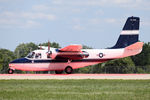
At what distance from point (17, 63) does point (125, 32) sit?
1271 cm

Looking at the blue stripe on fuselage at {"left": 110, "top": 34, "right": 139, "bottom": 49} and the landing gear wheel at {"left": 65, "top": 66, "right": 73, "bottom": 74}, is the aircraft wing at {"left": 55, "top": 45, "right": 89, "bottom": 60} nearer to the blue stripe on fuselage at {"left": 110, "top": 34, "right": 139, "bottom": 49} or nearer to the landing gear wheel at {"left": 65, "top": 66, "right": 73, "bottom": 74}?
the landing gear wheel at {"left": 65, "top": 66, "right": 73, "bottom": 74}

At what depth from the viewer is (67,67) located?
35.9 metres

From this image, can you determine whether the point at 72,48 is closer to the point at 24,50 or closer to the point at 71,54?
the point at 71,54

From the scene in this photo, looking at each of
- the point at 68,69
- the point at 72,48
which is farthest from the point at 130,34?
the point at 68,69

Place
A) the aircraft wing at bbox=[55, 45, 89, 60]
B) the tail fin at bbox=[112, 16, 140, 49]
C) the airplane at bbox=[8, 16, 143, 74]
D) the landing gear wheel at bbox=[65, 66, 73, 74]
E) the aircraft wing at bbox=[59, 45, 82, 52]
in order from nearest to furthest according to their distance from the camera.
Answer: the aircraft wing at bbox=[59, 45, 82, 52], the aircraft wing at bbox=[55, 45, 89, 60], the airplane at bbox=[8, 16, 143, 74], the landing gear wheel at bbox=[65, 66, 73, 74], the tail fin at bbox=[112, 16, 140, 49]

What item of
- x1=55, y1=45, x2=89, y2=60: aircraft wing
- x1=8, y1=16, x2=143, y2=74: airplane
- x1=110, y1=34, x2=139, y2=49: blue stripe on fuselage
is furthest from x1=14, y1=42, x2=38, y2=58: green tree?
x1=110, y1=34, x2=139, y2=49: blue stripe on fuselage

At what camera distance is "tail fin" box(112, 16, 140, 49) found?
37.5 m

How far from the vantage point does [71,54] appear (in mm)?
35531

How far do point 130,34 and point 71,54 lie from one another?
289 inches

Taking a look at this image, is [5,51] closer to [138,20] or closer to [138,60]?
[138,60]

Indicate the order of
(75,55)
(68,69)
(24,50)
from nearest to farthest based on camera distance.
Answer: (75,55) < (68,69) < (24,50)

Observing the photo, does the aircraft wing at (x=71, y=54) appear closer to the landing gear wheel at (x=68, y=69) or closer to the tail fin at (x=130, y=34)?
the landing gear wheel at (x=68, y=69)

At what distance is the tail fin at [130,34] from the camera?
1475 inches

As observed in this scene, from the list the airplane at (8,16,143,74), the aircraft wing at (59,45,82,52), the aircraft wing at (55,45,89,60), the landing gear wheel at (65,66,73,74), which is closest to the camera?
the aircraft wing at (59,45,82,52)
